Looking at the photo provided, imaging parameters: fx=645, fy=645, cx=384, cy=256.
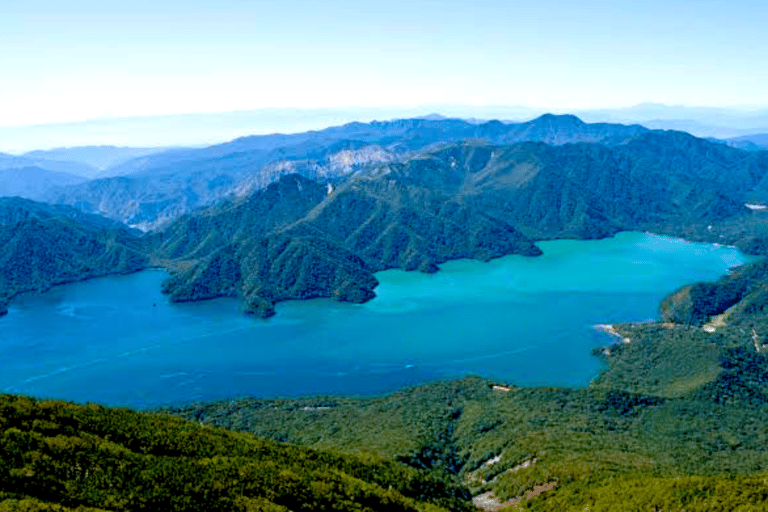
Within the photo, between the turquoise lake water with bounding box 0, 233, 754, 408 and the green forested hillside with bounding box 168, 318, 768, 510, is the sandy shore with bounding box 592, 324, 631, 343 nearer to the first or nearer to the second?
the turquoise lake water with bounding box 0, 233, 754, 408

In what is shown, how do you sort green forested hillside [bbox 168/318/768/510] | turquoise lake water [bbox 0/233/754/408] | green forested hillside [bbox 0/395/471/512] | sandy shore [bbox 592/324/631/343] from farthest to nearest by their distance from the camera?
1. sandy shore [bbox 592/324/631/343]
2. turquoise lake water [bbox 0/233/754/408]
3. green forested hillside [bbox 168/318/768/510]
4. green forested hillside [bbox 0/395/471/512]

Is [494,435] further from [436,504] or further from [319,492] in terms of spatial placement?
[319,492]

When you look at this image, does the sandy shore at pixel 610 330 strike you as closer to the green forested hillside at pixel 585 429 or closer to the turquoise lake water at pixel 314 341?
the turquoise lake water at pixel 314 341

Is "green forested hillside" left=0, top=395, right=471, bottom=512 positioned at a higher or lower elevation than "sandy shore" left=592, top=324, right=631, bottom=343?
higher

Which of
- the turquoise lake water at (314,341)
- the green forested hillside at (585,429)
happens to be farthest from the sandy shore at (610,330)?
the green forested hillside at (585,429)

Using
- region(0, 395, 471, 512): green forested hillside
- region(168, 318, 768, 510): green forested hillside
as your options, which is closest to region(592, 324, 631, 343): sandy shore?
region(168, 318, 768, 510): green forested hillside

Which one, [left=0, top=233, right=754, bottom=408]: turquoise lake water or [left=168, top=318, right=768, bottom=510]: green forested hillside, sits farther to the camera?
[left=0, top=233, right=754, bottom=408]: turquoise lake water

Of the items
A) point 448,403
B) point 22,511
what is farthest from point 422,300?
point 22,511

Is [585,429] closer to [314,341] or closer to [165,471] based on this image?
[165,471]

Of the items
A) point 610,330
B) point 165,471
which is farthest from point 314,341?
point 165,471
